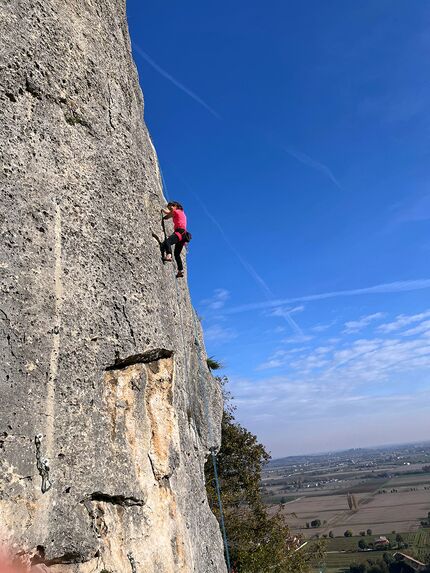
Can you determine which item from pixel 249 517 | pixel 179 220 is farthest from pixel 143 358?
pixel 249 517

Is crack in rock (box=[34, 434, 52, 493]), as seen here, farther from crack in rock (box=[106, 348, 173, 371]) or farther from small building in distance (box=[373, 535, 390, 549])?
small building in distance (box=[373, 535, 390, 549])

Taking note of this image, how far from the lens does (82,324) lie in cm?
654

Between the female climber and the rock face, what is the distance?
15.1 inches

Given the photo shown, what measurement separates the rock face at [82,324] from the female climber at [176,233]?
383 millimetres

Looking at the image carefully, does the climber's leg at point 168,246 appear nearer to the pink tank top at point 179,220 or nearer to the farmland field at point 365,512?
the pink tank top at point 179,220

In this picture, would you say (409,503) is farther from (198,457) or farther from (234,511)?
(198,457)

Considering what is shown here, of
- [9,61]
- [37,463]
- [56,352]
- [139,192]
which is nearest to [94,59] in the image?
[9,61]

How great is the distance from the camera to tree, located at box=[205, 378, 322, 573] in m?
19.8

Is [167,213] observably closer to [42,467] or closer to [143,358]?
[143,358]

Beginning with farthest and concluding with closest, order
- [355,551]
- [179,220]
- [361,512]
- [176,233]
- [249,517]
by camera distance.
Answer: [361,512] → [355,551] → [249,517] → [179,220] → [176,233]

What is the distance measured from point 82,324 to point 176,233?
343 cm

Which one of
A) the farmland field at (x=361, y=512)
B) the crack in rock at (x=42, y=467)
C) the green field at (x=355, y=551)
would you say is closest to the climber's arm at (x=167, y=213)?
the crack in rock at (x=42, y=467)

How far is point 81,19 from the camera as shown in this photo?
8.26m

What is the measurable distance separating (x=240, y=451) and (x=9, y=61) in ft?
68.2
